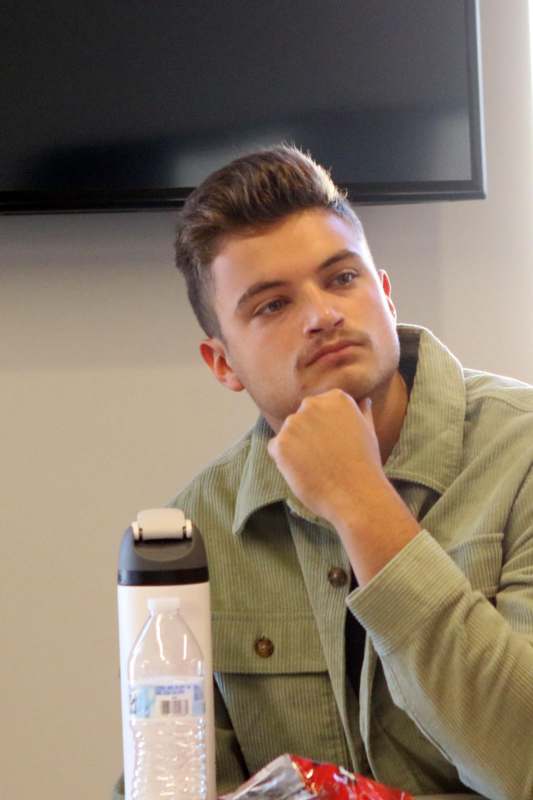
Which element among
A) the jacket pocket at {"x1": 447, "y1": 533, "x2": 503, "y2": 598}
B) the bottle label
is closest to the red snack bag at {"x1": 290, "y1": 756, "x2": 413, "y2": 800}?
the bottle label

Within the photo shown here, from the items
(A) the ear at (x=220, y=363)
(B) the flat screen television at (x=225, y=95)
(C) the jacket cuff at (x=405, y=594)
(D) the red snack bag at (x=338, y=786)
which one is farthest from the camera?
(B) the flat screen television at (x=225, y=95)

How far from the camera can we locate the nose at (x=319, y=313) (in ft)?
4.92

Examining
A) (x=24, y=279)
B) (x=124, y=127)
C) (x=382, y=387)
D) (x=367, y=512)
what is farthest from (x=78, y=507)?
(x=367, y=512)

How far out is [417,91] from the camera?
232cm

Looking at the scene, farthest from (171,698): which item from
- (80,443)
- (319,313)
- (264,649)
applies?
(80,443)

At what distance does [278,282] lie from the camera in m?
1.54

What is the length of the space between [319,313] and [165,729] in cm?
61

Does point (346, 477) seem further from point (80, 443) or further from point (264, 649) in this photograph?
point (80, 443)

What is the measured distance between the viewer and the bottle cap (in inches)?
42.5

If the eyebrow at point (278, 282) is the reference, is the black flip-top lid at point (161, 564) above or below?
below

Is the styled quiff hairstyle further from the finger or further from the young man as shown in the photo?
the finger

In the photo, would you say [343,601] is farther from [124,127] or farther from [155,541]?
[124,127]

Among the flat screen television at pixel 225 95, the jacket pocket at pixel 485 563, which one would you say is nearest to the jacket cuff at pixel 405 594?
the jacket pocket at pixel 485 563

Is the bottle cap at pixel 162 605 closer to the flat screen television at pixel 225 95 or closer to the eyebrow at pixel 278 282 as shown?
the eyebrow at pixel 278 282
